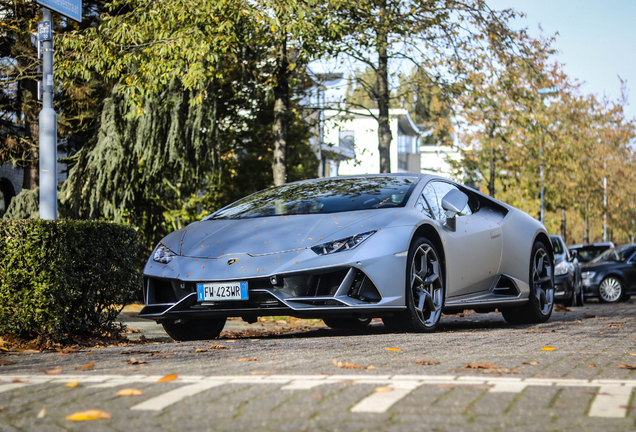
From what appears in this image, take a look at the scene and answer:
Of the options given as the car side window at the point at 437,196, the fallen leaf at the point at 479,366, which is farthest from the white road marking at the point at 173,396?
the car side window at the point at 437,196

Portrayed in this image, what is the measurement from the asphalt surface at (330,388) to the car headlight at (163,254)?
99cm

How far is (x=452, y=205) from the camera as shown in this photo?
288 inches

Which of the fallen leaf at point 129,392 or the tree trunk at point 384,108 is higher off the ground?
the tree trunk at point 384,108

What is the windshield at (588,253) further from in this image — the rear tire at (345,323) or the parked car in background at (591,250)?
the rear tire at (345,323)

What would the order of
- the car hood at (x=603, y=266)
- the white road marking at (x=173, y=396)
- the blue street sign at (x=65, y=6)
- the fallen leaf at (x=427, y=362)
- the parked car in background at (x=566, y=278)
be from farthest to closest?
the car hood at (x=603, y=266)
the parked car in background at (x=566, y=278)
the blue street sign at (x=65, y=6)
the fallen leaf at (x=427, y=362)
the white road marking at (x=173, y=396)

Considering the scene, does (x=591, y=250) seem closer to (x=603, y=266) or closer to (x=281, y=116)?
(x=603, y=266)

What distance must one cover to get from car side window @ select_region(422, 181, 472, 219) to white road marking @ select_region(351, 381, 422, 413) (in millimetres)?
3541

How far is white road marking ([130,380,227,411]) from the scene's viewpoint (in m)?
3.27

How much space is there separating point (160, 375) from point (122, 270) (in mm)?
2828

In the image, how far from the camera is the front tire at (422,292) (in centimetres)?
629

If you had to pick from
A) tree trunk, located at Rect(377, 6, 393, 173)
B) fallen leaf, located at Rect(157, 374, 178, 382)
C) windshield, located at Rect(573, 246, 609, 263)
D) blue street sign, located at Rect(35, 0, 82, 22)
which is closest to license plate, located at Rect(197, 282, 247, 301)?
fallen leaf, located at Rect(157, 374, 178, 382)

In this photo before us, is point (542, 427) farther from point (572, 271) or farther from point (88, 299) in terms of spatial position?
point (572, 271)

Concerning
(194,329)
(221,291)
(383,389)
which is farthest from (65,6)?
(383,389)

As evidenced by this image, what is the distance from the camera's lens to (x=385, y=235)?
6086 mm
